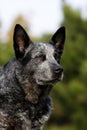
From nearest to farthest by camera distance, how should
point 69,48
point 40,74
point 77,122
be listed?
point 40,74, point 77,122, point 69,48

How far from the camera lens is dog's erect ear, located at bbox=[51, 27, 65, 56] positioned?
12117 mm

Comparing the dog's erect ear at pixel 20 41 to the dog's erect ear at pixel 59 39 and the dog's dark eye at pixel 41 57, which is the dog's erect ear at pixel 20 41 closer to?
the dog's dark eye at pixel 41 57

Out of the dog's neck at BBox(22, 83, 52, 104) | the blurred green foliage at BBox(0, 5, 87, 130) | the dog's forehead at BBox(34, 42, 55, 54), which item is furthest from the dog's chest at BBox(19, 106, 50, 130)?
the blurred green foliage at BBox(0, 5, 87, 130)

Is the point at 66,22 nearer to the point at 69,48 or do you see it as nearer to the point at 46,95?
the point at 69,48

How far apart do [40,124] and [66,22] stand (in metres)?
33.5

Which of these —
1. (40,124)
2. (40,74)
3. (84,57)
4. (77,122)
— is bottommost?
(77,122)

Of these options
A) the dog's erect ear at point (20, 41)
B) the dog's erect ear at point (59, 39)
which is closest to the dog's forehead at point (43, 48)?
the dog's erect ear at point (20, 41)

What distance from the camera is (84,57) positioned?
43.8m

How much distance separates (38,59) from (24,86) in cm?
45

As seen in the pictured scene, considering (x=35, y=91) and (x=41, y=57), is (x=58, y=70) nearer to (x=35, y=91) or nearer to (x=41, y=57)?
(x=41, y=57)

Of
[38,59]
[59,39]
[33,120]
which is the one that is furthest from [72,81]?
[38,59]

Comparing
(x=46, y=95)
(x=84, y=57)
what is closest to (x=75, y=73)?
(x=84, y=57)

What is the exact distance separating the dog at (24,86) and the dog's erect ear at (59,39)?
0.72 feet

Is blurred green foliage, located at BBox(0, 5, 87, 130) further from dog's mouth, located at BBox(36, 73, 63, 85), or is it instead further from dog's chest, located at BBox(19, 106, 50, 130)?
dog's mouth, located at BBox(36, 73, 63, 85)
